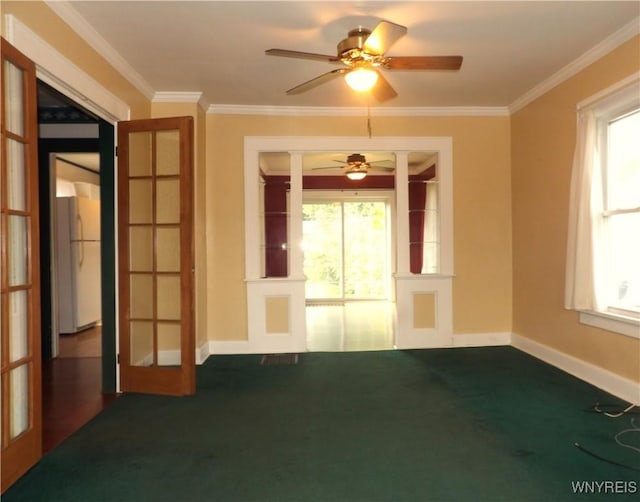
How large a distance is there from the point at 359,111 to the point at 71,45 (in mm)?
2761

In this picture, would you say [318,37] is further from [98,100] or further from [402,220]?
[402,220]

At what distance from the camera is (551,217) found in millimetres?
3871

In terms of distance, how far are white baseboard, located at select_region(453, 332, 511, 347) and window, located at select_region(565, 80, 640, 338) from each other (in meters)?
1.38

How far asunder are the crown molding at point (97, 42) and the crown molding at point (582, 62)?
12.2 feet

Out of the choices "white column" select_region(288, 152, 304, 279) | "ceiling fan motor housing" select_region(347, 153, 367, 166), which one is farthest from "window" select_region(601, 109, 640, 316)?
"white column" select_region(288, 152, 304, 279)

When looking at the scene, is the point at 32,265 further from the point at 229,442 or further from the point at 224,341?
the point at 224,341

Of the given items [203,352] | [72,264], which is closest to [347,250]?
[203,352]

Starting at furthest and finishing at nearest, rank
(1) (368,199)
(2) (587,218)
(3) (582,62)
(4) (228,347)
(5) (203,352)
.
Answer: (1) (368,199) < (4) (228,347) < (5) (203,352) < (3) (582,62) < (2) (587,218)

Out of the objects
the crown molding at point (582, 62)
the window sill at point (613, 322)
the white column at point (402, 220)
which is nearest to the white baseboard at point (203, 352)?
the white column at point (402, 220)

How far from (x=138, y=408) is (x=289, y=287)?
6.42 feet

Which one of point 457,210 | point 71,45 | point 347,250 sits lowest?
point 347,250

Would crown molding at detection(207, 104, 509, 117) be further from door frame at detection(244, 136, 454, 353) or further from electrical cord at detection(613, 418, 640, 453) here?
electrical cord at detection(613, 418, 640, 453)

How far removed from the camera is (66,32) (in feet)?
8.59

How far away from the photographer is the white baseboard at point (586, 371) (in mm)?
2984
